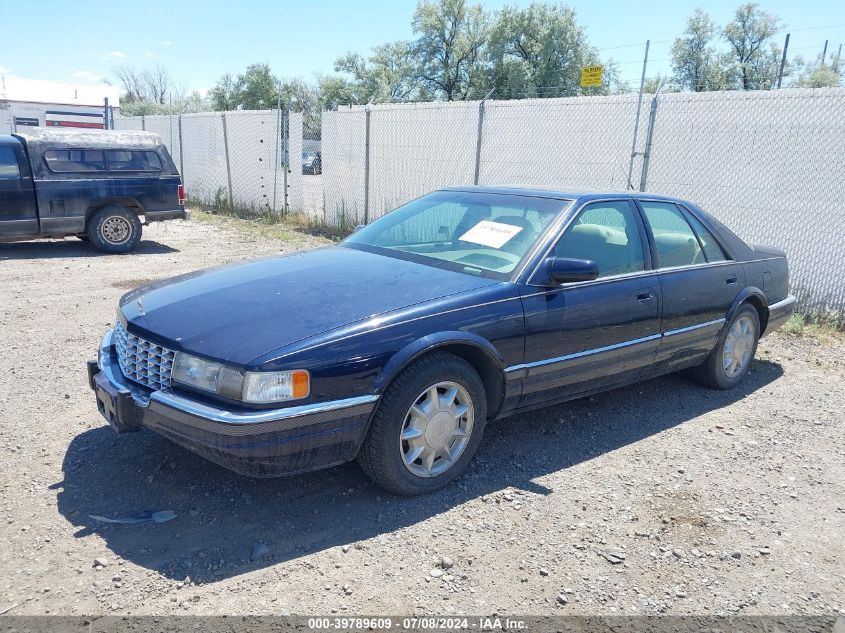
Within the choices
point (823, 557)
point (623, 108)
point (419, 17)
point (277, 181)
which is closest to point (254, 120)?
point (277, 181)

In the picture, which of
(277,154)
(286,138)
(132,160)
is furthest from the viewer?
(277,154)

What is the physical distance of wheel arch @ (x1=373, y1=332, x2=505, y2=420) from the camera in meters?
3.30

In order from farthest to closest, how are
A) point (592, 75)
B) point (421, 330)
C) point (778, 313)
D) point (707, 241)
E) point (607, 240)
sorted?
point (592, 75) → point (778, 313) → point (707, 241) → point (607, 240) → point (421, 330)

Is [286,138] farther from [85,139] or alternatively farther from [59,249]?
[59,249]

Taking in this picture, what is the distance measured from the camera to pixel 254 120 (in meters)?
15.3

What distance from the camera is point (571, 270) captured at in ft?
12.8

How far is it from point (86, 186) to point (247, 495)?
8493 mm

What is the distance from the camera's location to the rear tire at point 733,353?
17.6 feet

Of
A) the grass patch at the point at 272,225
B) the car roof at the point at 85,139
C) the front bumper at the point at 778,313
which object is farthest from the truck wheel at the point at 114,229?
the front bumper at the point at 778,313

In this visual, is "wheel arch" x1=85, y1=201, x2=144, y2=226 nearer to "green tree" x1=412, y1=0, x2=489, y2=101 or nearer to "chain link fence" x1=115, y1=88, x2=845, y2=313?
"chain link fence" x1=115, y1=88, x2=845, y2=313

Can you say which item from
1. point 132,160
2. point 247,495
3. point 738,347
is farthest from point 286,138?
point 247,495

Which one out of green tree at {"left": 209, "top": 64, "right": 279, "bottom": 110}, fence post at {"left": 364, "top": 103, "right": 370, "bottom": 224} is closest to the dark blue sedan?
fence post at {"left": 364, "top": 103, "right": 370, "bottom": 224}

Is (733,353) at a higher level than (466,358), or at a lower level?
lower

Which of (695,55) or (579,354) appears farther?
(695,55)
